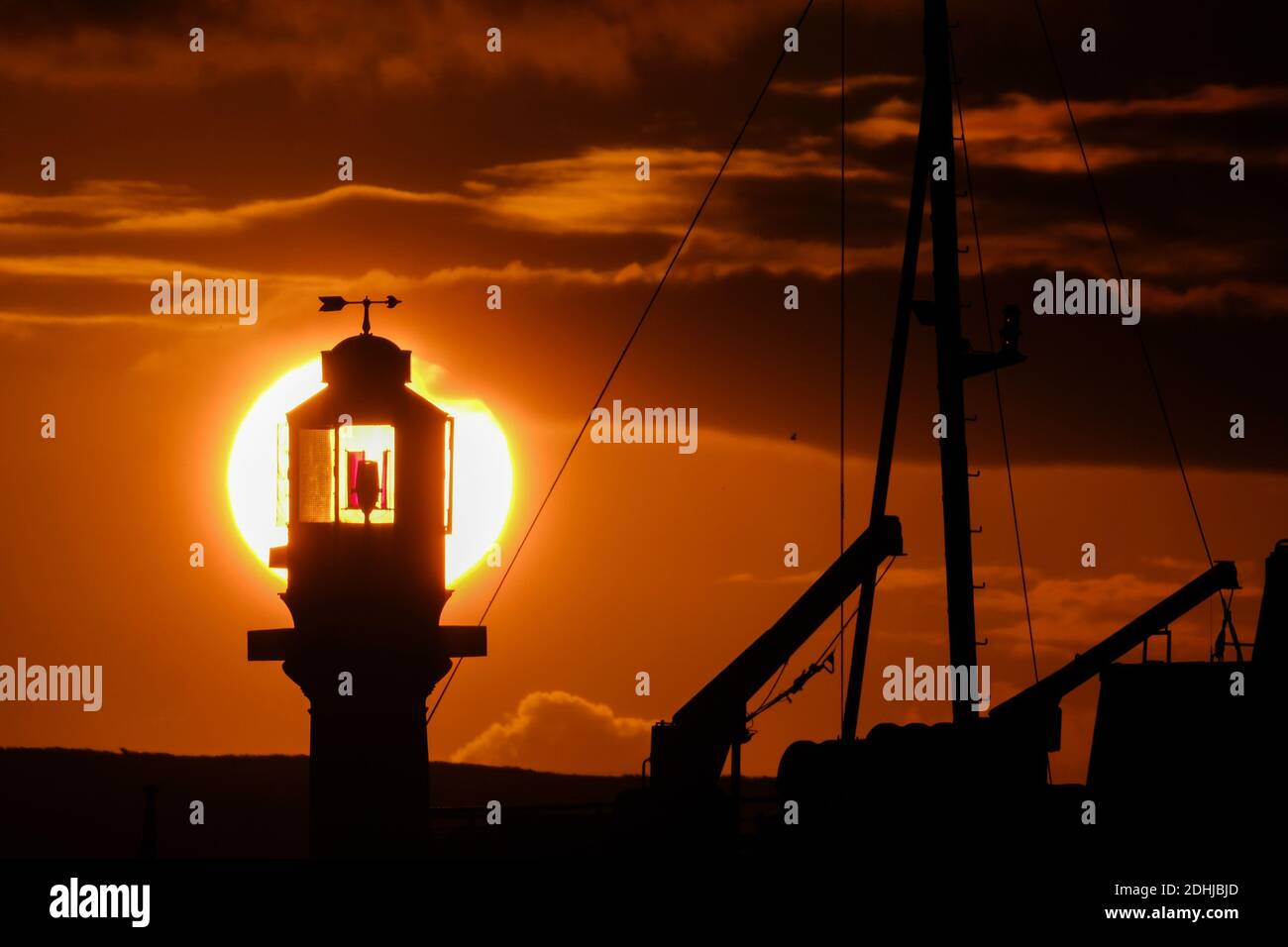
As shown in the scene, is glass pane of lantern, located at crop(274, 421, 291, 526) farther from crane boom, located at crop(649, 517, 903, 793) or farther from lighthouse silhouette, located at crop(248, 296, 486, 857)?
crane boom, located at crop(649, 517, 903, 793)

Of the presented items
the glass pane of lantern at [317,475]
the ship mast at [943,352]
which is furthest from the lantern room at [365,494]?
the ship mast at [943,352]

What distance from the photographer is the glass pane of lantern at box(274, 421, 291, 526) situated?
25.6m

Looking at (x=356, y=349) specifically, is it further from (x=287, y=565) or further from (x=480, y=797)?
(x=480, y=797)

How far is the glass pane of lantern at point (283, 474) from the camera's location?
83.9 feet

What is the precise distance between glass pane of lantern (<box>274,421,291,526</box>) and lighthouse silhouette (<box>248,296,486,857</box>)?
0.07ft

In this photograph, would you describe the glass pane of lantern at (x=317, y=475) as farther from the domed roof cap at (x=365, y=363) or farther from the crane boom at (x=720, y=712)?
the crane boom at (x=720, y=712)

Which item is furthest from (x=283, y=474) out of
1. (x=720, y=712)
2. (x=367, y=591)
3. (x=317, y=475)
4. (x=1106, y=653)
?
(x=1106, y=653)

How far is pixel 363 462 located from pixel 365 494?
1.43ft

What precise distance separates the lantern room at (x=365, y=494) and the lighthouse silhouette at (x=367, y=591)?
12 millimetres
